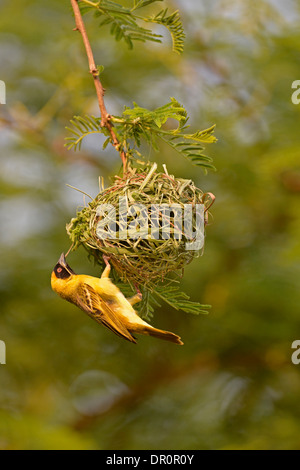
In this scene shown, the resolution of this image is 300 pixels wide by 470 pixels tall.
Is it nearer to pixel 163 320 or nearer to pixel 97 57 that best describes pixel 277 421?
pixel 163 320

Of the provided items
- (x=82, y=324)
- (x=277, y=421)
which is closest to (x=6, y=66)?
(x=82, y=324)

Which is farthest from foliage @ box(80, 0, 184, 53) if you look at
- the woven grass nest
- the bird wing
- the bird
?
the bird wing

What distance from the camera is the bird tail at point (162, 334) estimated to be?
1.63m

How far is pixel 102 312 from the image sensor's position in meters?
1.78

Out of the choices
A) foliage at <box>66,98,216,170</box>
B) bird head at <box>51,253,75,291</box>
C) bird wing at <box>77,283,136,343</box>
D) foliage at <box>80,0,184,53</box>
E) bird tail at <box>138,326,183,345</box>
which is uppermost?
foliage at <box>80,0,184,53</box>

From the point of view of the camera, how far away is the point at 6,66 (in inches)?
152

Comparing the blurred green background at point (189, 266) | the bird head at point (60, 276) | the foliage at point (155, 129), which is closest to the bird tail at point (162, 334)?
the bird head at point (60, 276)

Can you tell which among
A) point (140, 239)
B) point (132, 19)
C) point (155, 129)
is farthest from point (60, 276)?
point (132, 19)

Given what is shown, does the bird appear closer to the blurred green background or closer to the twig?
the twig

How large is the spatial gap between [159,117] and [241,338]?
2427 mm

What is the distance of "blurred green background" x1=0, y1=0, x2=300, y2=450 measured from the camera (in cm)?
347

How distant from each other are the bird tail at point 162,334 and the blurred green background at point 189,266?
5.35 ft

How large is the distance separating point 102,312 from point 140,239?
1.03 feet

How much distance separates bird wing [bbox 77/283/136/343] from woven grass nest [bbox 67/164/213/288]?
0.11 metres
